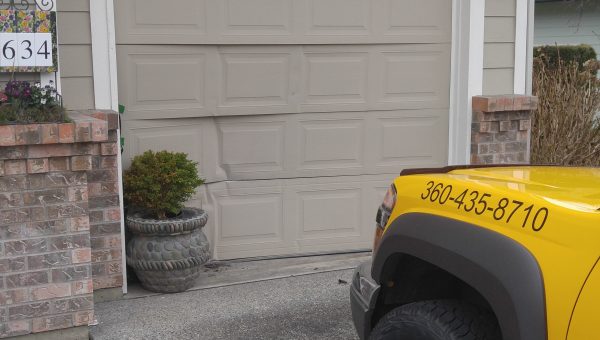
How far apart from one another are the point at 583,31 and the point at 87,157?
13427 millimetres

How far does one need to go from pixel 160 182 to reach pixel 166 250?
485mm

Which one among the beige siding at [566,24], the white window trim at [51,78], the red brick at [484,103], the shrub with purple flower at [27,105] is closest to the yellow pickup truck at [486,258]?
the shrub with purple flower at [27,105]

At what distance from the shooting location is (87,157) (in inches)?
169

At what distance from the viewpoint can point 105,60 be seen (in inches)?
204

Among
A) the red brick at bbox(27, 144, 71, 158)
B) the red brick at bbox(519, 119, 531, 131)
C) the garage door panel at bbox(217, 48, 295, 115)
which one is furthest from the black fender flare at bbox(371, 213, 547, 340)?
the red brick at bbox(519, 119, 531, 131)

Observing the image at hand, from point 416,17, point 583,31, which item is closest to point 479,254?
point 416,17

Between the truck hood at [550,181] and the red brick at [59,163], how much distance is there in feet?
7.39

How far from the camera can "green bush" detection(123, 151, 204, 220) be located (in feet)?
16.9

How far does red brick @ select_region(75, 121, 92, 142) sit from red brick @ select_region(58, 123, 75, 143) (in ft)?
0.07

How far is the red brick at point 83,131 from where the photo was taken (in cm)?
420

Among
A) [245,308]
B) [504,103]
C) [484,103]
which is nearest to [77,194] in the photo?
[245,308]

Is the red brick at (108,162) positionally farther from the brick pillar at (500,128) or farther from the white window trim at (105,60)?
the brick pillar at (500,128)

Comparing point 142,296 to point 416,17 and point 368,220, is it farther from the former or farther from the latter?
point 416,17

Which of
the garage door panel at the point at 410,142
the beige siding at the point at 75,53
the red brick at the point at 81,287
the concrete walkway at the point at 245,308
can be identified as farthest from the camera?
the garage door panel at the point at 410,142
